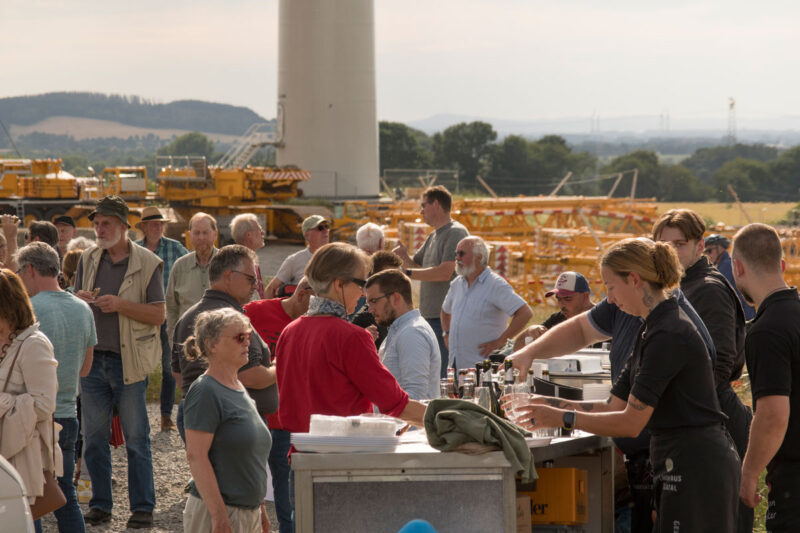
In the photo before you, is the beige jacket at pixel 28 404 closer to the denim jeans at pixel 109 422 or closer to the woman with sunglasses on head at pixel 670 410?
the denim jeans at pixel 109 422

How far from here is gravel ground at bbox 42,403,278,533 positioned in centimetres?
680

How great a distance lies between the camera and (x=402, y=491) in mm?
3791

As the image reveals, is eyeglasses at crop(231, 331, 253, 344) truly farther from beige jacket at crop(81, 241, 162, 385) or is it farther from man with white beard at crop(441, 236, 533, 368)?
man with white beard at crop(441, 236, 533, 368)

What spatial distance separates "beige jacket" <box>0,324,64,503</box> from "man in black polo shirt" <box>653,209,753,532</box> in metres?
3.20

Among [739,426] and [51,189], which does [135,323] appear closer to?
[739,426]

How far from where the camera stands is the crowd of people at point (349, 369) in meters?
3.84

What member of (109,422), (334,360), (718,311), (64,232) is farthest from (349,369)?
(64,232)

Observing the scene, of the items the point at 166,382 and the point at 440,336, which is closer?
the point at 440,336

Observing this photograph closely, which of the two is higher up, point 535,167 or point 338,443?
point 535,167

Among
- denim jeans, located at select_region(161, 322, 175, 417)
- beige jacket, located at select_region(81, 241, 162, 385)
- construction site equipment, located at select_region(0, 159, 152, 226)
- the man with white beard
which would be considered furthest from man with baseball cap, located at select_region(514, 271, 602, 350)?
construction site equipment, located at select_region(0, 159, 152, 226)

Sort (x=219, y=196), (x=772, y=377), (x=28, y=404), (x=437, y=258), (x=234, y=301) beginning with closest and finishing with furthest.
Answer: (x=772, y=377) → (x=28, y=404) → (x=234, y=301) → (x=437, y=258) → (x=219, y=196)

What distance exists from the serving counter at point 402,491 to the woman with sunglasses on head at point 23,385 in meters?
1.63

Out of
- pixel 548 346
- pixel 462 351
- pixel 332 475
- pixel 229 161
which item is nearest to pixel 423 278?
pixel 462 351

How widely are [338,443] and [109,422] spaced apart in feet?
11.4
